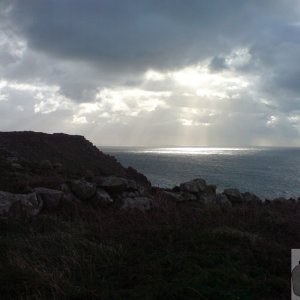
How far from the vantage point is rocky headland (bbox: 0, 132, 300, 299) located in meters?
7.13

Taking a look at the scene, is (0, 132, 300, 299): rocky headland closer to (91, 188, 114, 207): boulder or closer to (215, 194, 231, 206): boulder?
(91, 188, 114, 207): boulder

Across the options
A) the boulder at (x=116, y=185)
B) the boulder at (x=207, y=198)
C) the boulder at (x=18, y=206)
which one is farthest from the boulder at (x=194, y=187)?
the boulder at (x=18, y=206)

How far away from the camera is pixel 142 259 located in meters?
8.72

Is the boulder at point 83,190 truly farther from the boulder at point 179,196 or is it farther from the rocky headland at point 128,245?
the boulder at point 179,196

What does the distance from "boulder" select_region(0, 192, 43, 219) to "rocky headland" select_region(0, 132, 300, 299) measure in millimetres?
32

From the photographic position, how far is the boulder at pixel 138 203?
14.9m

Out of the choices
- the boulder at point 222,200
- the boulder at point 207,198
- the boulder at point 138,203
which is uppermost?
the boulder at point 138,203

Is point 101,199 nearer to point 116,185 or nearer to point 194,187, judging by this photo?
point 116,185

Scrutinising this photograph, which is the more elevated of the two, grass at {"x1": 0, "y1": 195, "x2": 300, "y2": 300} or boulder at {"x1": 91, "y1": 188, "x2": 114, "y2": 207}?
boulder at {"x1": 91, "y1": 188, "x2": 114, "y2": 207}

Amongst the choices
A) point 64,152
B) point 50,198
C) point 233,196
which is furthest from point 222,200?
point 64,152

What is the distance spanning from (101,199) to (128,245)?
19.6 ft

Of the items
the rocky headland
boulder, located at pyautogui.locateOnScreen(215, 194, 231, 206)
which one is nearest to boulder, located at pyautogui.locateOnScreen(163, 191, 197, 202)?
the rocky headland

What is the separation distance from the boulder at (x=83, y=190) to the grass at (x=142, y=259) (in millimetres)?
2698

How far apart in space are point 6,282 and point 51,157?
33838 mm
